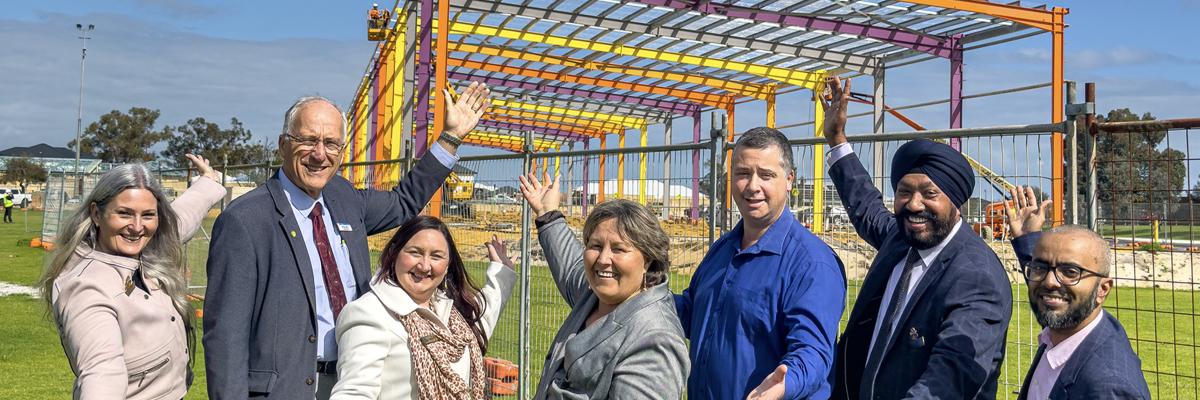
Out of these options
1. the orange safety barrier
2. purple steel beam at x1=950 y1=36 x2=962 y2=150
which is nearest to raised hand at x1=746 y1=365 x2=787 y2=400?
the orange safety barrier

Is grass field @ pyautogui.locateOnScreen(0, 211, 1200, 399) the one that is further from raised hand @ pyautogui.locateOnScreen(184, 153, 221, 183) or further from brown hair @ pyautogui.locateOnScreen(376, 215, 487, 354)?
brown hair @ pyautogui.locateOnScreen(376, 215, 487, 354)

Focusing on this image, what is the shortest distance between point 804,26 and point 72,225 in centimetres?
1663

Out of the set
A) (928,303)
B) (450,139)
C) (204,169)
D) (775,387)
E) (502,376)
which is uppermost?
(450,139)

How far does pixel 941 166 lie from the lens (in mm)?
2955

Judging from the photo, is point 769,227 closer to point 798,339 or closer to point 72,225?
point 798,339

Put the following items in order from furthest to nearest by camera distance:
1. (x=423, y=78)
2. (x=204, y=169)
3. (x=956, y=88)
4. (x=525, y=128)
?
(x=525, y=128) < (x=956, y=88) < (x=423, y=78) < (x=204, y=169)

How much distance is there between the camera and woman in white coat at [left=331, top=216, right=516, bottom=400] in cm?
318

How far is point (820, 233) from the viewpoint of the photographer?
4.47 metres

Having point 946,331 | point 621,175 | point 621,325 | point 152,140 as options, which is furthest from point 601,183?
point 152,140

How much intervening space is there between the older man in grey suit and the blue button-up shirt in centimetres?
131

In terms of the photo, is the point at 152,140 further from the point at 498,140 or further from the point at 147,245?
the point at 147,245

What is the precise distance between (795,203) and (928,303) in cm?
156

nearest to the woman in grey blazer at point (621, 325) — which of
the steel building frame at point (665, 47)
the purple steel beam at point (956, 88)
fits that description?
the steel building frame at point (665, 47)

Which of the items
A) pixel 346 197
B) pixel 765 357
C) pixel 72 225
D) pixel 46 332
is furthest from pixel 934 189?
pixel 46 332
